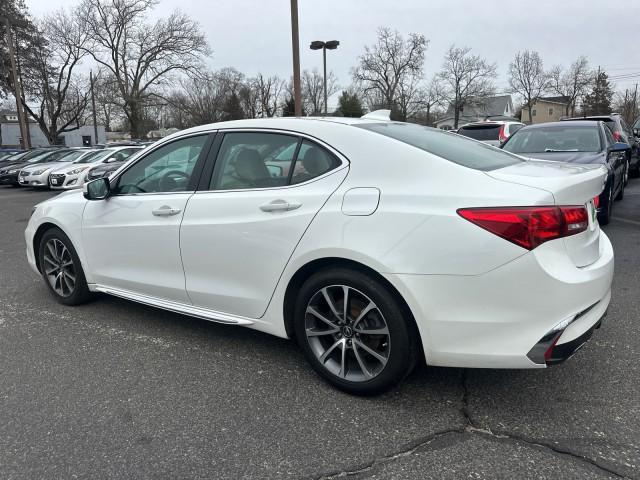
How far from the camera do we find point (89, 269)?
13.5 ft

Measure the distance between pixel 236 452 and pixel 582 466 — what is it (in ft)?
5.10

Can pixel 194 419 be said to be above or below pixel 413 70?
below

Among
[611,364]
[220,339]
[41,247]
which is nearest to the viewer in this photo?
[611,364]

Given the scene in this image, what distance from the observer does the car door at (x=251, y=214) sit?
9.19 feet

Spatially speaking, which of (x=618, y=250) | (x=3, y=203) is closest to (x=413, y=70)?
(x=3, y=203)

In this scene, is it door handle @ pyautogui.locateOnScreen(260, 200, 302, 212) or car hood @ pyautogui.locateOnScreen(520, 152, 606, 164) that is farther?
car hood @ pyautogui.locateOnScreen(520, 152, 606, 164)

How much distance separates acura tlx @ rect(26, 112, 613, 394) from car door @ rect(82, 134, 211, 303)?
0.05 ft

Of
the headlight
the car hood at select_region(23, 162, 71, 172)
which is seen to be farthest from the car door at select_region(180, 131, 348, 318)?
the car hood at select_region(23, 162, 71, 172)

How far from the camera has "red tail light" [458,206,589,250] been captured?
7.30 ft

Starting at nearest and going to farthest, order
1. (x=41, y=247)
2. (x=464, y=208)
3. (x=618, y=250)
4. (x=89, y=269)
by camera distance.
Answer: (x=464, y=208) → (x=89, y=269) → (x=41, y=247) → (x=618, y=250)

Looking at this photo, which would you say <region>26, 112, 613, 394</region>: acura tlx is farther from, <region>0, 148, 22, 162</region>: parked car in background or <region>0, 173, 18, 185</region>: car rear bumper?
<region>0, 148, 22, 162</region>: parked car in background

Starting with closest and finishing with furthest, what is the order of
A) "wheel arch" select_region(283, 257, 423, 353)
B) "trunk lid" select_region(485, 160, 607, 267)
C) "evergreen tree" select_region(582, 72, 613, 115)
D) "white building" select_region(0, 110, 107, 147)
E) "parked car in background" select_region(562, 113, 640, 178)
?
"trunk lid" select_region(485, 160, 607, 267), "wheel arch" select_region(283, 257, 423, 353), "parked car in background" select_region(562, 113, 640, 178), "white building" select_region(0, 110, 107, 147), "evergreen tree" select_region(582, 72, 613, 115)

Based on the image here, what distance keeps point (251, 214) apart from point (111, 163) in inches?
595

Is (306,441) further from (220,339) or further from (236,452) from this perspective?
(220,339)
